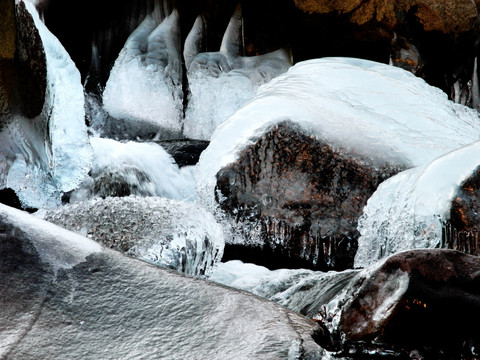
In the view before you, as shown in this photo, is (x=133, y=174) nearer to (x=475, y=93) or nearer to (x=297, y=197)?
(x=297, y=197)

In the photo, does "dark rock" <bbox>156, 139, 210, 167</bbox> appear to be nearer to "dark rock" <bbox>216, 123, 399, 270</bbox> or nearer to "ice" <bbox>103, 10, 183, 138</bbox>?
"ice" <bbox>103, 10, 183, 138</bbox>

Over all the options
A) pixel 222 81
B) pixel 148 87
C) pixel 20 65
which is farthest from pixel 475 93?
pixel 20 65

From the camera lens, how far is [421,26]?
7.01m

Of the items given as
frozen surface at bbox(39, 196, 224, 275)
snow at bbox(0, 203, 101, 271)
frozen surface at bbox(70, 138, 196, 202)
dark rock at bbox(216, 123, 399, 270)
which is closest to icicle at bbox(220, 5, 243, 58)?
frozen surface at bbox(70, 138, 196, 202)

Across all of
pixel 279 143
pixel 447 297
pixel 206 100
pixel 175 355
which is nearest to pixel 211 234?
pixel 279 143

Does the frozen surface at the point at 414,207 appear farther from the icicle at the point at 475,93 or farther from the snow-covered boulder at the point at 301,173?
the icicle at the point at 475,93

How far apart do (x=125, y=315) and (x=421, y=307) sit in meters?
0.90

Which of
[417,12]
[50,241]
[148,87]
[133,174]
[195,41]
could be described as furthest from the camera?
[195,41]

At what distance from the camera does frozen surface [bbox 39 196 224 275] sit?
10.8 feet

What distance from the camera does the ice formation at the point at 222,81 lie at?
739cm

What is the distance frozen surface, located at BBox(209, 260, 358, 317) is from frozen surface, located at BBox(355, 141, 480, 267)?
40 cm

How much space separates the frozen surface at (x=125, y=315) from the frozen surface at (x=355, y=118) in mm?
2436

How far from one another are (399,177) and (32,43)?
8.16ft

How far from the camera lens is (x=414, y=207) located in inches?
142
